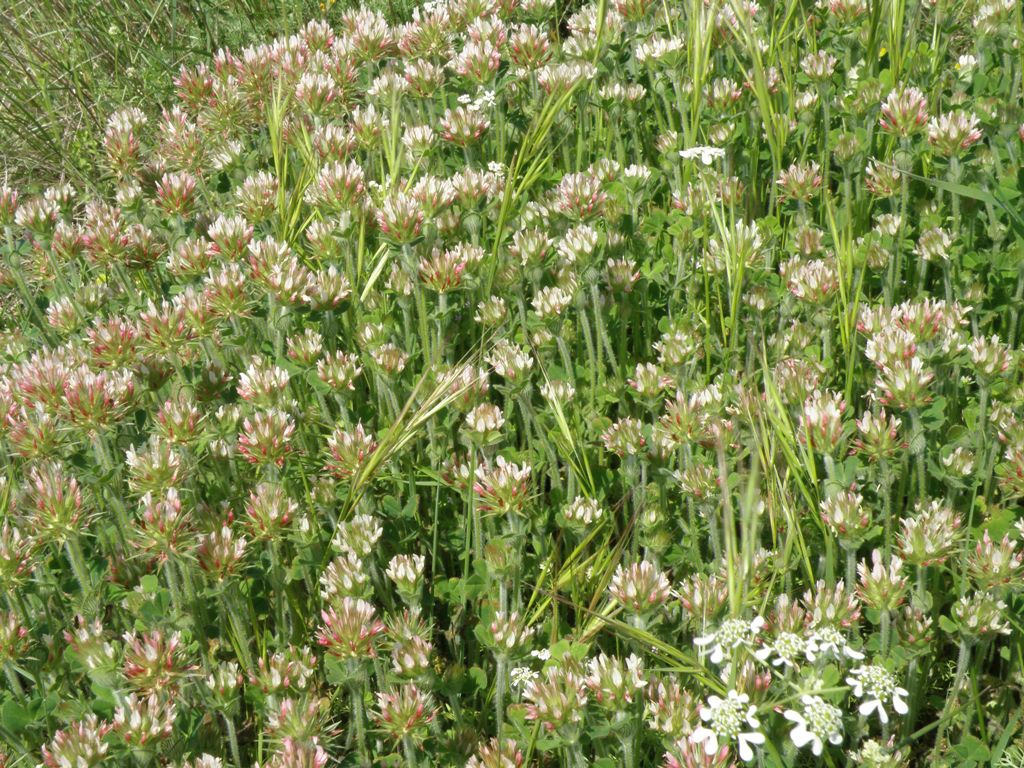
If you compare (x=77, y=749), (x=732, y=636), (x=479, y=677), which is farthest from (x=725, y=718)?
(x=77, y=749)

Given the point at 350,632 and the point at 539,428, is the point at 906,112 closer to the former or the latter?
the point at 539,428

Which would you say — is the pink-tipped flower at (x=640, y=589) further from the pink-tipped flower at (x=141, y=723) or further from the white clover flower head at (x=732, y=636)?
the pink-tipped flower at (x=141, y=723)

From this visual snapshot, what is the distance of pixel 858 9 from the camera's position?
12.6 ft

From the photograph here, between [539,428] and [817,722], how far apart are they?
1121 millimetres

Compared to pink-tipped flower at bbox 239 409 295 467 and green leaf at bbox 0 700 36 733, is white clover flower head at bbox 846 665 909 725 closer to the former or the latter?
pink-tipped flower at bbox 239 409 295 467

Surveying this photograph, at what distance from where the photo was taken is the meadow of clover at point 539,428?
7.68ft

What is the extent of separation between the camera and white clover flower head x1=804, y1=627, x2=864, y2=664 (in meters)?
2.00

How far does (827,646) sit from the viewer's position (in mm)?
2025

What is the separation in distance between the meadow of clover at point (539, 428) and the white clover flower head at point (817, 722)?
0.05 feet

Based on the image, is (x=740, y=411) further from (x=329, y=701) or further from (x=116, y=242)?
(x=116, y=242)

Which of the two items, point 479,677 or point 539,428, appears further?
point 539,428

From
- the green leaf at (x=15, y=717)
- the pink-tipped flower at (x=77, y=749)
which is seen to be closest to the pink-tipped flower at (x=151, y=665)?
the pink-tipped flower at (x=77, y=749)

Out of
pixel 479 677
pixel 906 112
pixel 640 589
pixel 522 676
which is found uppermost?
pixel 906 112

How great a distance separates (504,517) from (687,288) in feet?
3.14
